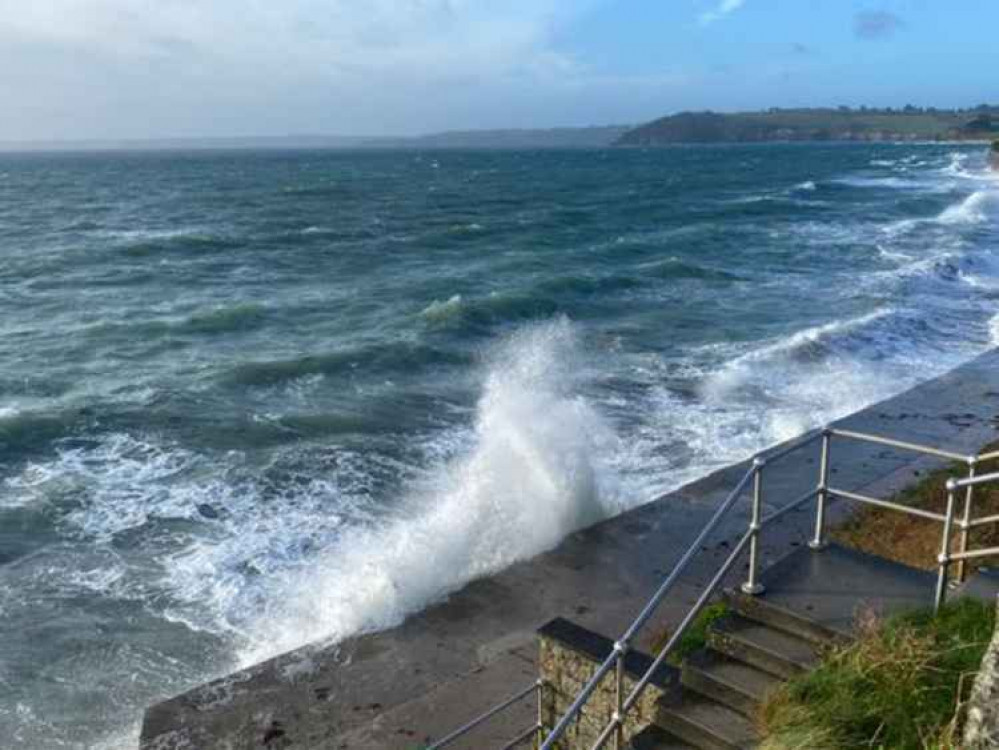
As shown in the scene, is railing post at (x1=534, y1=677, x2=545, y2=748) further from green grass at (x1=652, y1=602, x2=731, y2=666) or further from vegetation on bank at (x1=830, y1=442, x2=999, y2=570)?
vegetation on bank at (x1=830, y1=442, x2=999, y2=570)

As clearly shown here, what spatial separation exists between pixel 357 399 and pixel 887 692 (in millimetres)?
18488

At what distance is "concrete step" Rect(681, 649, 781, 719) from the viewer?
605 cm

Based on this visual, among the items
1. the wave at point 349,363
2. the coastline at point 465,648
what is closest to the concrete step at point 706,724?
the coastline at point 465,648

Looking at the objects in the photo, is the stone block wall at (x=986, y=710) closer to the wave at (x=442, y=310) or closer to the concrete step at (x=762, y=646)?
the concrete step at (x=762, y=646)

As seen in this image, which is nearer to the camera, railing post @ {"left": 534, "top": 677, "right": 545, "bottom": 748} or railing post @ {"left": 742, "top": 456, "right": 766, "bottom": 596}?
railing post @ {"left": 742, "top": 456, "right": 766, "bottom": 596}

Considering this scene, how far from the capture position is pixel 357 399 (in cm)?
2264

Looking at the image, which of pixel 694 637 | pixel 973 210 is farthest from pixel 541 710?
pixel 973 210

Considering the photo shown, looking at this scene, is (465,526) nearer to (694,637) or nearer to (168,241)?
(694,637)

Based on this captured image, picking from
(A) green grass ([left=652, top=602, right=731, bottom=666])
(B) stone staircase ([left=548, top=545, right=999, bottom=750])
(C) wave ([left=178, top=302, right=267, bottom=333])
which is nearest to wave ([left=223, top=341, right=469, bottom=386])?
(C) wave ([left=178, top=302, right=267, bottom=333])

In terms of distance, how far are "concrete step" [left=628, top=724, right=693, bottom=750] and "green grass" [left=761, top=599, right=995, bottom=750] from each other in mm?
718

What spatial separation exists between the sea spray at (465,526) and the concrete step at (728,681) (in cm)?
632

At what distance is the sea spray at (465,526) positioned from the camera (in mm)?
12234

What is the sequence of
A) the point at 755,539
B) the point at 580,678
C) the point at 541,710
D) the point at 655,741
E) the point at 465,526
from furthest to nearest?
1. the point at 465,526
2. the point at 541,710
3. the point at 580,678
4. the point at 755,539
5. the point at 655,741

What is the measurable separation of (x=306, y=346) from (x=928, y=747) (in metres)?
24.8
